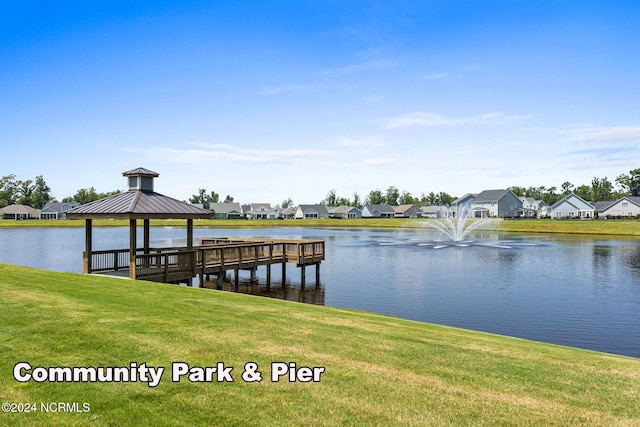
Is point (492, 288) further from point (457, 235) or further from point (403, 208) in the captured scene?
point (403, 208)

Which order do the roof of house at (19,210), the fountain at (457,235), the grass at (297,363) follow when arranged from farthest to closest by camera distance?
1. the roof of house at (19,210)
2. the fountain at (457,235)
3. the grass at (297,363)

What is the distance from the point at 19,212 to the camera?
456 ft

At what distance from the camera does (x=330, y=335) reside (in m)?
10.3

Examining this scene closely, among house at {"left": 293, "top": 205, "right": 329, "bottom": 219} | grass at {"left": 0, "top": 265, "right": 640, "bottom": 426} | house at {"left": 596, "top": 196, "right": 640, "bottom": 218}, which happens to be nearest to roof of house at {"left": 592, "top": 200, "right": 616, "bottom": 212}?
house at {"left": 596, "top": 196, "right": 640, "bottom": 218}

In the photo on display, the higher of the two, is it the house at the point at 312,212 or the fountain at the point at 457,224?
the house at the point at 312,212

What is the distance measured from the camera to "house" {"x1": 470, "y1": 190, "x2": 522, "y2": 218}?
125688 millimetres

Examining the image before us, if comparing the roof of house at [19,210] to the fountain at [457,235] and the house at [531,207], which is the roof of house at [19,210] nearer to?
the fountain at [457,235]

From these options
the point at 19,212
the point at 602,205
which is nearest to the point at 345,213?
the point at 602,205

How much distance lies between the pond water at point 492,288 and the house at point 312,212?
380 ft

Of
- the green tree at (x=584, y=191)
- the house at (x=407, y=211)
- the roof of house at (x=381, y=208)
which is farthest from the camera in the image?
the roof of house at (x=381, y=208)

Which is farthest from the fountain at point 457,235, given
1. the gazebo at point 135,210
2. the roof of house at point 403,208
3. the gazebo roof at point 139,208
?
the gazebo at point 135,210

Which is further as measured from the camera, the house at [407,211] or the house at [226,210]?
the house at [407,211]

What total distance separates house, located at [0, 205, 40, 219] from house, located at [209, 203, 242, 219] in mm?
52509

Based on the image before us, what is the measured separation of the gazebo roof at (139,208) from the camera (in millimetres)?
19984
